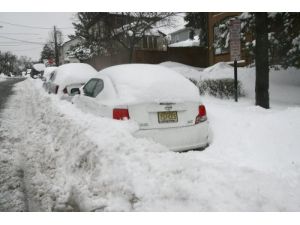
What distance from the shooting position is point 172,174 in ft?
12.6

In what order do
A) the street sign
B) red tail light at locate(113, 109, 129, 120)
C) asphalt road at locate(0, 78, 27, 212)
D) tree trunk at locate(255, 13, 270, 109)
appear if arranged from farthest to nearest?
1. tree trunk at locate(255, 13, 270, 109)
2. the street sign
3. red tail light at locate(113, 109, 129, 120)
4. asphalt road at locate(0, 78, 27, 212)

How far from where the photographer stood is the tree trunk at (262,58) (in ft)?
27.5

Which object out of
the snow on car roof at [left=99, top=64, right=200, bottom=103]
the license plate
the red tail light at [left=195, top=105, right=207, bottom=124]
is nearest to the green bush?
the snow on car roof at [left=99, top=64, right=200, bottom=103]

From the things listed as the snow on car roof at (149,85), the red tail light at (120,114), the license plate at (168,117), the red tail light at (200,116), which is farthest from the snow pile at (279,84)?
the red tail light at (120,114)

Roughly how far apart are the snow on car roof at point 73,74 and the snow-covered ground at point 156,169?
173 inches

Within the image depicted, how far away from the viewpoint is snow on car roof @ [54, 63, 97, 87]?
Answer: 10.7m

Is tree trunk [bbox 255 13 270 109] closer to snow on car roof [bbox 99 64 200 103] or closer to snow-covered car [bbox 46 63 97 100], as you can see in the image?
snow on car roof [bbox 99 64 200 103]

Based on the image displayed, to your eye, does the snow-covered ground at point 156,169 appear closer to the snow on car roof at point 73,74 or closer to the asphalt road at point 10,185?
the asphalt road at point 10,185

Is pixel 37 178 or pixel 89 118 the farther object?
pixel 89 118

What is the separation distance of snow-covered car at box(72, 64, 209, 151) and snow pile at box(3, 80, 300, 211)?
0.59ft

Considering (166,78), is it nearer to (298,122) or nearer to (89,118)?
(89,118)

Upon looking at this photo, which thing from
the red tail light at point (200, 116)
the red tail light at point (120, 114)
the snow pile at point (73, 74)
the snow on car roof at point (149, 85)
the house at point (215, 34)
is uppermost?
the house at point (215, 34)

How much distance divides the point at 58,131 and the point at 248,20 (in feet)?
24.5

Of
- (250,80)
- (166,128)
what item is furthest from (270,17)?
(166,128)
